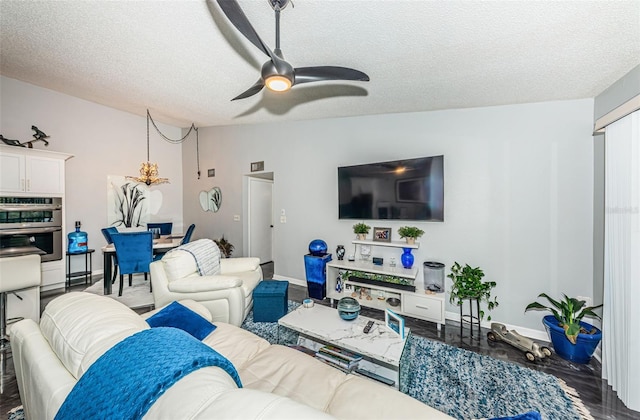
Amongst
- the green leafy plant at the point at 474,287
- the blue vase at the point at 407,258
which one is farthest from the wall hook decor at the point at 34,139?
the green leafy plant at the point at 474,287

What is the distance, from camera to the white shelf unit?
262 centimetres

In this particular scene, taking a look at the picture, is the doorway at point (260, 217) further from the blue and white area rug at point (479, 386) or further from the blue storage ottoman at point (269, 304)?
the blue and white area rug at point (479, 386)

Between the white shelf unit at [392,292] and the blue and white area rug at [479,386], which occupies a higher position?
the white shelf unit at [392,292]

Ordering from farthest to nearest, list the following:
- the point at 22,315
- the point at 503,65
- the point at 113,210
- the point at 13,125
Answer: the point at 113,210, the point at 13,125, the point at 22,315, the point at 503,65

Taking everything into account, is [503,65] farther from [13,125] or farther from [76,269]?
[76,269]

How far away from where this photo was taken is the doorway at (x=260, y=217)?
4.92 meters

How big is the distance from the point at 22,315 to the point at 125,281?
5.46ft

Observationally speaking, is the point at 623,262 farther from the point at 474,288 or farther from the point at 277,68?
the point at 277,68

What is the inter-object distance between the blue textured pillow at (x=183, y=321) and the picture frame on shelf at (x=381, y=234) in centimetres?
224

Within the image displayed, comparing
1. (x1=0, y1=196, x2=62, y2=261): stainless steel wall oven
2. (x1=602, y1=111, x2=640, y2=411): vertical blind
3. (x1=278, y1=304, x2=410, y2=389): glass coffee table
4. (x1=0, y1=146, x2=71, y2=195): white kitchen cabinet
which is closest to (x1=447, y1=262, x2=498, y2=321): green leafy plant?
(x1=602, y1=111, x2=640, y2=411): vertical blind

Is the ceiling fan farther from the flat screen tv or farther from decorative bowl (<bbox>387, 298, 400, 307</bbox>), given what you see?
decorative bowl (<bbox>387, 298, 400, 307</bbox>)

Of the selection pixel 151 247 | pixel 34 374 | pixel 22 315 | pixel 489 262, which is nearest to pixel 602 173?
pixel 489 262

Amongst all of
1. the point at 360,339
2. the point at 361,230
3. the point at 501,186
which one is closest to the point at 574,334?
the point at 501,186

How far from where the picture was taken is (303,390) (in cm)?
118
